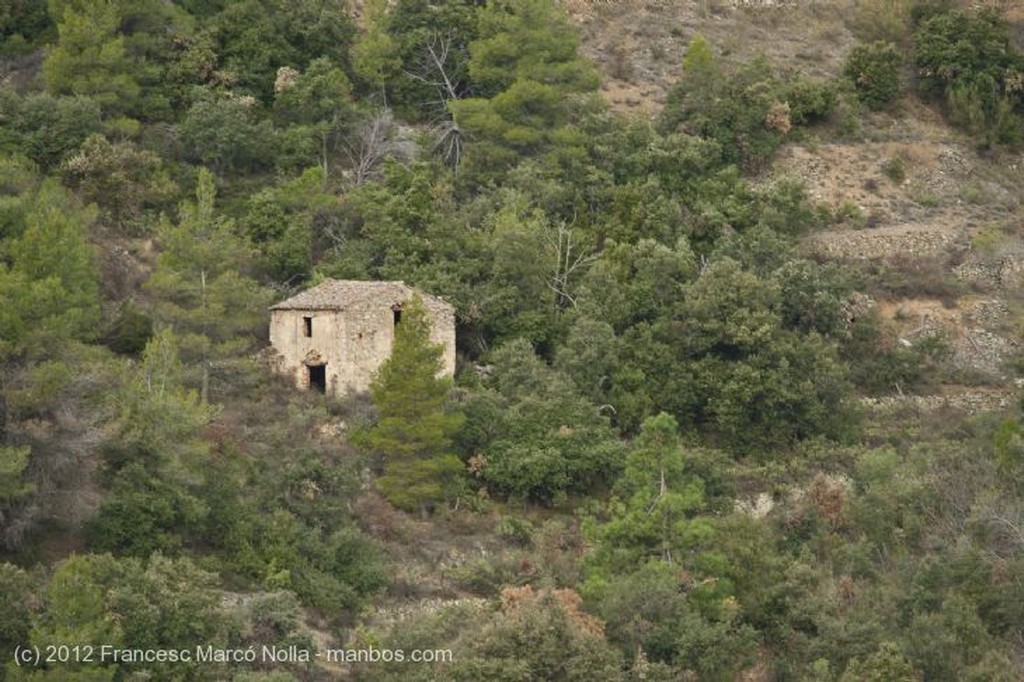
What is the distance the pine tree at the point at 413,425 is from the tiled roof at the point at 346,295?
6.52 ft

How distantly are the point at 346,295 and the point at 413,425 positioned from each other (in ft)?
14.9

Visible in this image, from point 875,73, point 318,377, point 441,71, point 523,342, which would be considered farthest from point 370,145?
point 875,73

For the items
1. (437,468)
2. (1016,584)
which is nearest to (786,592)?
(1016,584)

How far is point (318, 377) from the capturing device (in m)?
58.9

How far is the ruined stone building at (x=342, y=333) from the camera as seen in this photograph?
5800cm

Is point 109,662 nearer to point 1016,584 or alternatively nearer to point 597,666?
point 597,666

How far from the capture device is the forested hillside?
48250 millimetres

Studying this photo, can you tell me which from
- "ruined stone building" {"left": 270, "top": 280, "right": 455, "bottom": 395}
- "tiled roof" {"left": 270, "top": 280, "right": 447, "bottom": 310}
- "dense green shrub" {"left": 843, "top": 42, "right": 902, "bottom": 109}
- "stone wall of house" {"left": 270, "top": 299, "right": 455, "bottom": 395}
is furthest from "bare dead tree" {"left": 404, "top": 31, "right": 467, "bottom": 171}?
"stone wall of house" {"left": 270, "top": 299, "right": 455, "bottom": 395}

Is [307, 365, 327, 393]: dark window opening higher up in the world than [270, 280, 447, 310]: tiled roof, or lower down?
lower down

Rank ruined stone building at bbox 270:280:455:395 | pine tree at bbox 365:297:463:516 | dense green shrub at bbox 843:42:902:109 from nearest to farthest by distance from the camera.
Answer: pine tree at bbox 365:297:463:516 → ruined stone building at bbox 270:280:455:395 → dense green shrub at bbox 843:42:902:109

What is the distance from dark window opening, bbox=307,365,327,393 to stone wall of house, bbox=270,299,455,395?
0.20 metres

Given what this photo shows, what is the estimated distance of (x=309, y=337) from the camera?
58500 millimetres

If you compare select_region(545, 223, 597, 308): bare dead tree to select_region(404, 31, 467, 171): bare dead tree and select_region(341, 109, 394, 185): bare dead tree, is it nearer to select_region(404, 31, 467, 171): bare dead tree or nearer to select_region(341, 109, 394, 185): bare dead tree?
select_region(341, 109, 394, 185): bare dead tree

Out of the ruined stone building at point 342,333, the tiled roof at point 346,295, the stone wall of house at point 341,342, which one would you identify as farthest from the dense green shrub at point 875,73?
the stone wall of house at point 341,342
